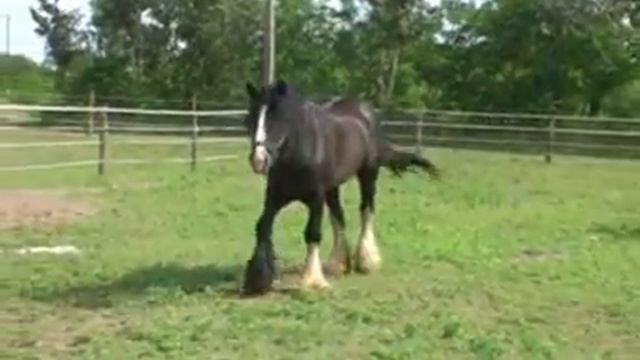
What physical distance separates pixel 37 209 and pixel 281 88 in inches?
243

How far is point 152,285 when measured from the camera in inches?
328

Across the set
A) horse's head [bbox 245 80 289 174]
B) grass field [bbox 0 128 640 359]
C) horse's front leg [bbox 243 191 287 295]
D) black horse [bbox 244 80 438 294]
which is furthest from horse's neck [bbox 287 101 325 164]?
grass field [bbox 0 128 640 359]

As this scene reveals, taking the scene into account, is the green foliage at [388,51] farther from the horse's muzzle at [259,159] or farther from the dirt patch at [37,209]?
the horse's muzzle at [259,159]

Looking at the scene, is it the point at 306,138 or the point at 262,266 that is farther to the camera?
the point at 306,138

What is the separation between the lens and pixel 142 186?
16938 mm

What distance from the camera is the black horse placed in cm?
781

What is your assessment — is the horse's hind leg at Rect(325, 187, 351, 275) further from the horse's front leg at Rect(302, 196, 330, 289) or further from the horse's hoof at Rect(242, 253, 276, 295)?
the horse's hoof at Rect(242, 253, 276, 295)

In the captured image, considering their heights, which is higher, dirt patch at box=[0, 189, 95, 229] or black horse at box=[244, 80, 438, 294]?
black horse at box=[244, 80, 438, 294]

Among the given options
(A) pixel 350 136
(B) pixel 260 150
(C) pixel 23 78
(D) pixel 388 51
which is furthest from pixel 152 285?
(C) pixel 23 78

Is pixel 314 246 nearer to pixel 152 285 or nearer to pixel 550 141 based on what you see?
pixel 152 285

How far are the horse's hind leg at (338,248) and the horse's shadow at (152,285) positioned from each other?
0.70 meters

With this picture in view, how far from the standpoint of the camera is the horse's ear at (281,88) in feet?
→ 25.8

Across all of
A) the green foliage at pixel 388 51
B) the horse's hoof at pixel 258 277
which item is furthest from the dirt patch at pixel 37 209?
the green foliage at pixel 388 51

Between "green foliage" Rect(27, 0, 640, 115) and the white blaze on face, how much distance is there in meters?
31.5
